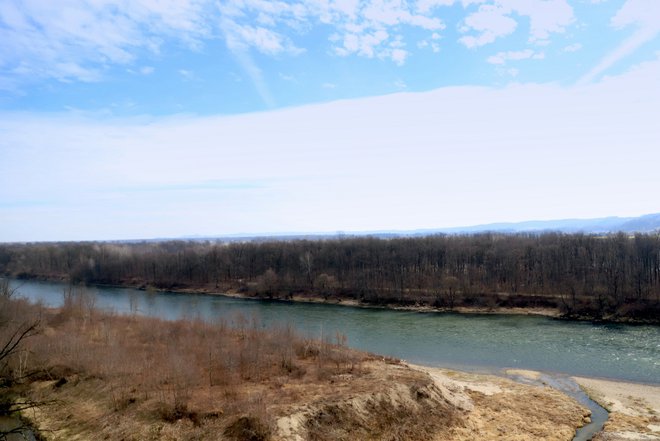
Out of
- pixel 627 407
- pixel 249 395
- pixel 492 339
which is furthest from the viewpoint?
pixel 492 339

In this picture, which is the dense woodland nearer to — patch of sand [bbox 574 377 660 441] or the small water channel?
the small water channel

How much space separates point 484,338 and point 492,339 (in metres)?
0.68

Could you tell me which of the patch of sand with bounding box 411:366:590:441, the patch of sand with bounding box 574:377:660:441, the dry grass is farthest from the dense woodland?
the dry grass

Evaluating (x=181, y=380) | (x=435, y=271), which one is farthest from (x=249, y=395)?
(x=435, y=271)

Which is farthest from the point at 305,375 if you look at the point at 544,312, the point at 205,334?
the point at 544,312

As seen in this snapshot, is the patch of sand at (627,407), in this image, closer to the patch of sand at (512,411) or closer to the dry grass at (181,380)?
the patch of sand at (512,411)

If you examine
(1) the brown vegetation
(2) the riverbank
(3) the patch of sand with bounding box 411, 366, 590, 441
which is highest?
(1) the brown vegetation

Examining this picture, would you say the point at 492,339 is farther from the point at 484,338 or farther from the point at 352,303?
the point at 352,303

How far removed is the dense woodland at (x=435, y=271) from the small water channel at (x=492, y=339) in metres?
5.16

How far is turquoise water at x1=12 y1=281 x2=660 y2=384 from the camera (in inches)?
1115

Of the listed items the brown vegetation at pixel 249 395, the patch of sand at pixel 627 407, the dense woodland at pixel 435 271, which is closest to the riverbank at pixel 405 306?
the dense woodland at pixel 435 271

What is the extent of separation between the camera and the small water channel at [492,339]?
89.4ft

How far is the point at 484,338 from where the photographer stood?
36.8 m

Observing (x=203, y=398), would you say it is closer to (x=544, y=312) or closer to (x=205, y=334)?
(x=205, y=334)
